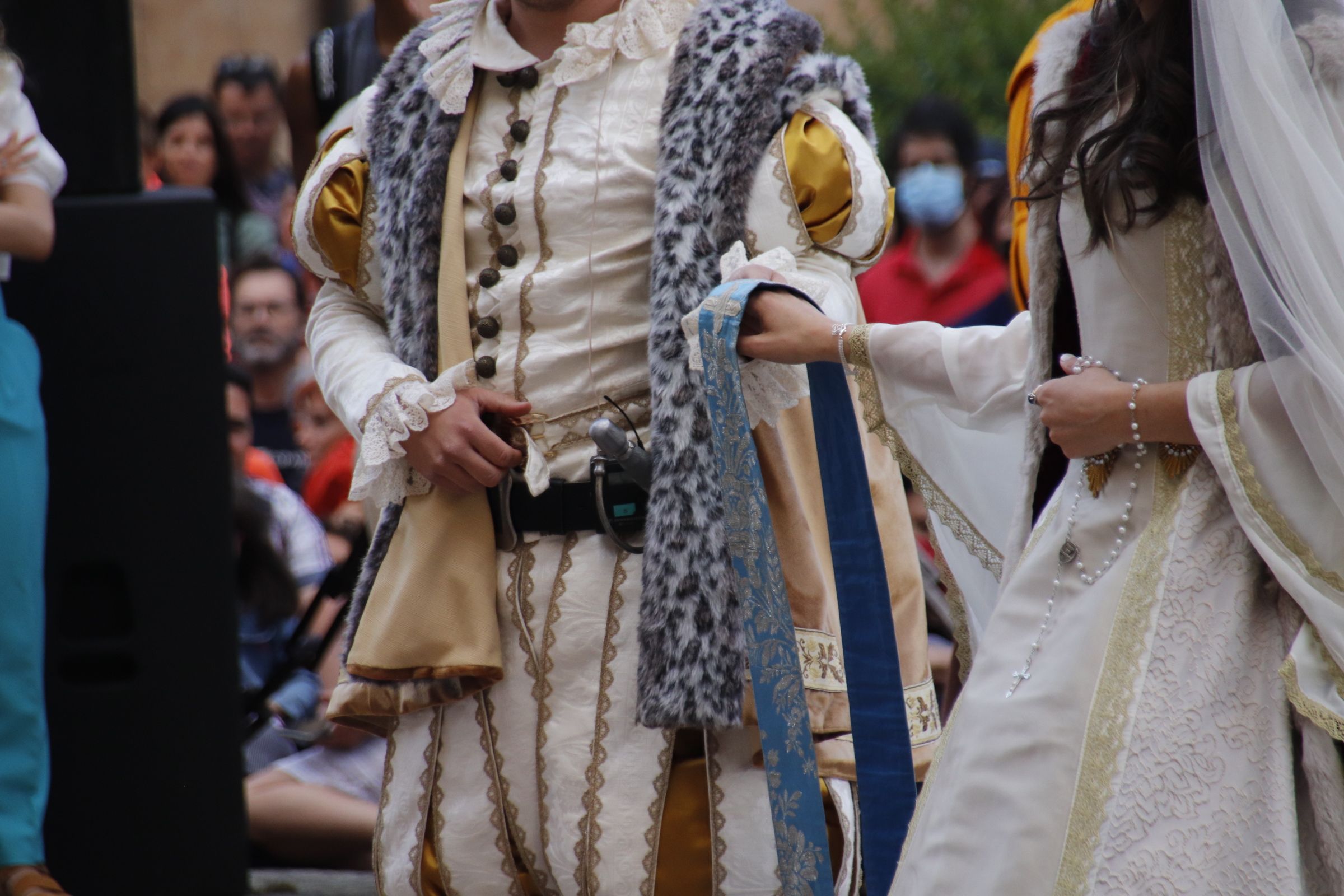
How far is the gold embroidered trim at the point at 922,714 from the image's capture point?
252 cm

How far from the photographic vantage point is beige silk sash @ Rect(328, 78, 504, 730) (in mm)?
2525

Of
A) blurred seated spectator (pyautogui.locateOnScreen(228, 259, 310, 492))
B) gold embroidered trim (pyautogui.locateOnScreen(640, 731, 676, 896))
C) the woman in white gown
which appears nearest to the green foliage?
blurred seated spectator (pyautogui.locateOnScreen(228, 259, 310, 492))

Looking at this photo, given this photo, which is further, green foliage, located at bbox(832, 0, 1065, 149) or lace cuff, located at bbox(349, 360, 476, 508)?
green foliage, located at bbox(832, 0, 1065, 149)

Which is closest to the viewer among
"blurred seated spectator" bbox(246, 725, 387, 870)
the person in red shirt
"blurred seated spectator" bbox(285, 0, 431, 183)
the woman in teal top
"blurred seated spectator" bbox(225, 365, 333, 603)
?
the woman in teal top

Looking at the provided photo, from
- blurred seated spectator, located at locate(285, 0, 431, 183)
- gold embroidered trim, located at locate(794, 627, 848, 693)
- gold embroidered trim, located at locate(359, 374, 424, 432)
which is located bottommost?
gold embroidered trim, located at locate(794, 627, 848, 693)

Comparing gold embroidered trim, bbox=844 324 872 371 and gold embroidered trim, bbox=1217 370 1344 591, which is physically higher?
gold embroidered trim, bbox=844 324 872 371

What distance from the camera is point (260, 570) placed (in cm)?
505

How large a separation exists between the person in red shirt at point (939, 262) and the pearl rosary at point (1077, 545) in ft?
11.5

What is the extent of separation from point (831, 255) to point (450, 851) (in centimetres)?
105

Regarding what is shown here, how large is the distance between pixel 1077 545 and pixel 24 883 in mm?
2270

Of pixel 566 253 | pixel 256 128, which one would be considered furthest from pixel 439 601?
pixel 256 128

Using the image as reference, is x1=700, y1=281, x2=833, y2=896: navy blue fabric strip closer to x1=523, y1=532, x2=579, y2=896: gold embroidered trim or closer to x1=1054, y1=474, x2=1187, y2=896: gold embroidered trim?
x1=523, y1=532, x2=579, y2=896: gold embroidered trim

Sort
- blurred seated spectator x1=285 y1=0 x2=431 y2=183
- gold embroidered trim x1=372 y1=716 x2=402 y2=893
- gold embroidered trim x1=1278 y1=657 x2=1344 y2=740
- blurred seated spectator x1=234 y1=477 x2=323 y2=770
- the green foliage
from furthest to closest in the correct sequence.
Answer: the green foliage < blurred seated spectator x1=234 y1=477 x2=323 y2=770 < blurred seated spectator x1=285 y1=0 x2=431 y2=183 < gold embroidered trim x1=372 y1=716 x2=402 y2=893 < gold embroidered trim x1=1278 y1=657 x2=1344 y2=740

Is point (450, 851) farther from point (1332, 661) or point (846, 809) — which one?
point (1332, 661)
